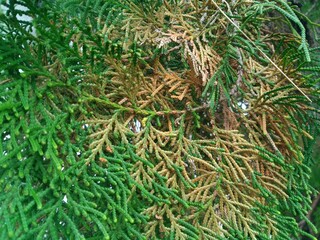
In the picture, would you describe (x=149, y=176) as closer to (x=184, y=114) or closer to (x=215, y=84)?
(x=184, y=114)

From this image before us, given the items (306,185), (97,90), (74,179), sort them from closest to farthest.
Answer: (74,179)
(97,90)
(306,185)

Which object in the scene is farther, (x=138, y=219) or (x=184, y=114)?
(x=184, y=114)

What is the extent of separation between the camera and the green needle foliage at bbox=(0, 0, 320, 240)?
1.00 m

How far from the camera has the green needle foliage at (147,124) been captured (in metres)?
1.00

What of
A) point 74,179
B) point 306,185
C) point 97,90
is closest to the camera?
point 74,179

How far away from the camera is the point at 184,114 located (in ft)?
3.85

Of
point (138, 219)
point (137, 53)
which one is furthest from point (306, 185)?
point (137, 53)

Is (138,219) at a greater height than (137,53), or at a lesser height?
lesser

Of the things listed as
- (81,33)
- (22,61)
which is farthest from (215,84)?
(22,61)

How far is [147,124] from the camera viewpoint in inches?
43.9

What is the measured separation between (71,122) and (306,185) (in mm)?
694

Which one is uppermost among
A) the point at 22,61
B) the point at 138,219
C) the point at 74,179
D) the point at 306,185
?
the point at 22,61

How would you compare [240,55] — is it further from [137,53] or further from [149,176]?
[149,176]

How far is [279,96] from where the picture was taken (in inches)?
48.2
